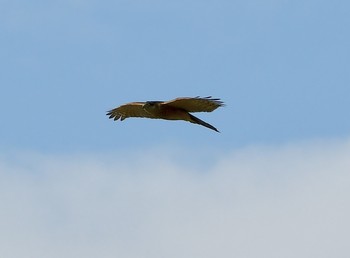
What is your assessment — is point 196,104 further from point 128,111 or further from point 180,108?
point 128,111

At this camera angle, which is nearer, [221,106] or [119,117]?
[221,106]

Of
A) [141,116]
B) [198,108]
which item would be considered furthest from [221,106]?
[141,116]

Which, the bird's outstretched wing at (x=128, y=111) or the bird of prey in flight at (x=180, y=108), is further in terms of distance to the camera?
the bird's outstretched wing at (x=128, y=111)

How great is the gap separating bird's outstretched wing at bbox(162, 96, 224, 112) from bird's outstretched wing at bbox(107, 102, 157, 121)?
1924 mm

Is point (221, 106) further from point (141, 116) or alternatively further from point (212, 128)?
point (141, 116)

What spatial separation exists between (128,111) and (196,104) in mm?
3652

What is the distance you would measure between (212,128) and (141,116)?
307 centimetres

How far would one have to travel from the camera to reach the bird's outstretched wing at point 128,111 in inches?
1246

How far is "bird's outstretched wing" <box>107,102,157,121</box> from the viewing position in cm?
3166

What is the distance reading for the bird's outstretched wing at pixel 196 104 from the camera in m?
28.8

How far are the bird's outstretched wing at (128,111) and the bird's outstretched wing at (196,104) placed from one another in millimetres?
1924

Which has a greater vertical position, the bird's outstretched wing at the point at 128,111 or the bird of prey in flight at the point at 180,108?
the bird's outstretched wing at the point at 128,111

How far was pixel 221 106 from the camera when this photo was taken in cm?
2878

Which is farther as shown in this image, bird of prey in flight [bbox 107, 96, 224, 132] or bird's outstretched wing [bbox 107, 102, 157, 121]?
bird's outstretched wing [bbox 107, 102, 157, 121]
